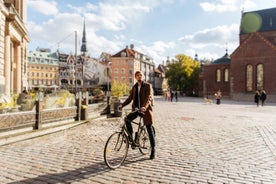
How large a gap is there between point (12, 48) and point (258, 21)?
52401 millimetres

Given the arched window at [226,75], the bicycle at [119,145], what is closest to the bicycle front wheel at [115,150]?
the bicycle at [119,145]

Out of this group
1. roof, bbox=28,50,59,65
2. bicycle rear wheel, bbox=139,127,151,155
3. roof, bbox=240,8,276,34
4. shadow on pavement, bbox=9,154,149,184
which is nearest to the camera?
shadow on pavement, bbox=9,154,149,184

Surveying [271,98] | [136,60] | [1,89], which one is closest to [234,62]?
[271,98]

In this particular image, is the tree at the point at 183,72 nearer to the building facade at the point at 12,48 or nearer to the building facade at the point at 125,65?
the building facade at the point at 125,65

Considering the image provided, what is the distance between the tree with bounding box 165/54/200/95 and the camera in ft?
219

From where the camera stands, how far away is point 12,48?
24984 millimetres

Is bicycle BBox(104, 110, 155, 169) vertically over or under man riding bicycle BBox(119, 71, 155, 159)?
under

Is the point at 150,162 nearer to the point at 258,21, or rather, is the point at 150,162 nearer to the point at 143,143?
the point at 143,143

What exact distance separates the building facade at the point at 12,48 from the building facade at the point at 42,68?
7280 centimetres

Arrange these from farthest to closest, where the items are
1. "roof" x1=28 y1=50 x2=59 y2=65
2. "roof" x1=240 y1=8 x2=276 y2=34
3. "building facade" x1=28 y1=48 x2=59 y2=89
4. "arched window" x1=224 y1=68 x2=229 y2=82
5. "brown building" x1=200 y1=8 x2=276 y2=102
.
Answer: "roof" x1=28 y1=50 x2=59 y2=65 < "building facade" x1=28 y1=48 x2=59 y2=89 < "arched window" x1=224 y1=68 x2=229 y2=82 < "roof" x1=240 y1=8 x2=276 y2=34 < "brown building" x1=200 y1=8 x2=276 y2=102

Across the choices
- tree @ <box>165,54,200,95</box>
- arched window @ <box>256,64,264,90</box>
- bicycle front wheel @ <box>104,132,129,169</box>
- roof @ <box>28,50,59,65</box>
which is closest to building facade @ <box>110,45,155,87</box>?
tree @ <box>165,54,200,95</box>

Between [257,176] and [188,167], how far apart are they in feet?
4.44

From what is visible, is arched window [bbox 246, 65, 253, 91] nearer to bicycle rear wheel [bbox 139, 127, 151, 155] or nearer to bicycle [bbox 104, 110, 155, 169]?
bicycle rear wheel [bbox 139, 127, 151, 155]

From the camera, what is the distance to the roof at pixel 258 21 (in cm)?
5355
